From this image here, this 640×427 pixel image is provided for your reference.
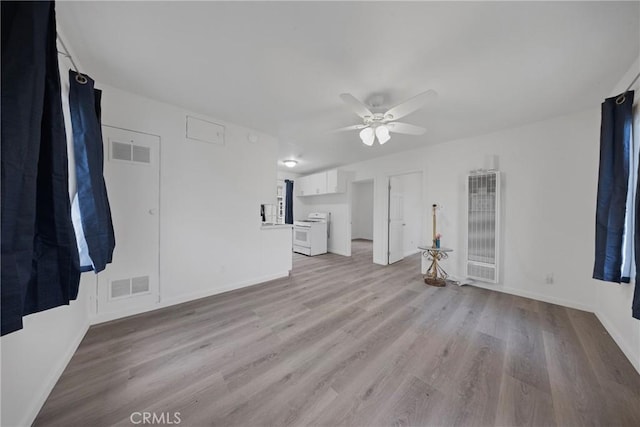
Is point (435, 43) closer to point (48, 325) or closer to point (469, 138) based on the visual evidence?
point (469, 138)

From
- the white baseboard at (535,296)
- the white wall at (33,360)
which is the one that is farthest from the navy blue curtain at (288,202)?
the white wall at (33,360)

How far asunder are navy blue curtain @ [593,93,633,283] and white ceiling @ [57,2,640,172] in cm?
40

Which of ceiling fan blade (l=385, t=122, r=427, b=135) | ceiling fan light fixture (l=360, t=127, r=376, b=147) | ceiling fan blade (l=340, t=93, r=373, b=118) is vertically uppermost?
ceiling fan blade (l=340, t=93, r=373, b=118)

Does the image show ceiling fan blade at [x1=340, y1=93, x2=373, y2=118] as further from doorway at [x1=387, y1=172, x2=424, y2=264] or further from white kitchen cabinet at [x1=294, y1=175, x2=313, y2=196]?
white kitchen cabinet at [x1=294, y1=175, x2=313, y2=196]

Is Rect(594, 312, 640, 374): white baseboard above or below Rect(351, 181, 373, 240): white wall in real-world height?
below

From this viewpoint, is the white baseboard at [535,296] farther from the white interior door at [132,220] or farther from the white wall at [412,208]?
the white interior door at [132,220]

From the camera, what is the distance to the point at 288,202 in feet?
20.7

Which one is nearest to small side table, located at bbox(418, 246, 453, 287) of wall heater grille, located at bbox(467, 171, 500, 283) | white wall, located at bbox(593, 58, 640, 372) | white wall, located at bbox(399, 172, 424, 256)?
wall heater grille, located at bbox(467, 171, 500, 283)

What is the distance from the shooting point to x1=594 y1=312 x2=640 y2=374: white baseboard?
1593 millimetres

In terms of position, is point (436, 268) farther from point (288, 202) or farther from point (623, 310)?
point (288, 202)

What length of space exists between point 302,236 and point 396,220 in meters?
2.46

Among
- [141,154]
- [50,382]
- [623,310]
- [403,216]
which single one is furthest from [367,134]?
[403,216]

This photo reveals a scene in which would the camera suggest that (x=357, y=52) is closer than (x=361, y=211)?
Yes

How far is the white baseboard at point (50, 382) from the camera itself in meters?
1.15
